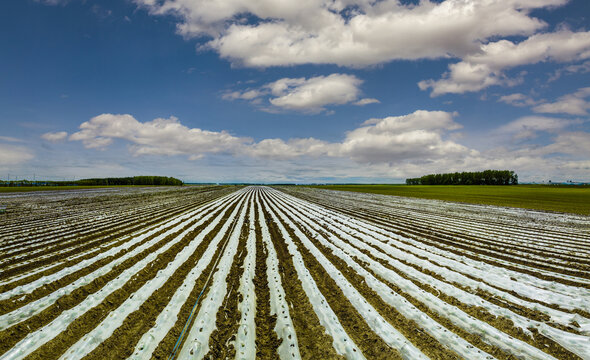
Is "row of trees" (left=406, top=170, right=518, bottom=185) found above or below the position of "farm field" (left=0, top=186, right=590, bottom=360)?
above

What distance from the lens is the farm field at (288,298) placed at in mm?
4941

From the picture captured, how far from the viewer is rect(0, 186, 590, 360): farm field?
16.2 ft

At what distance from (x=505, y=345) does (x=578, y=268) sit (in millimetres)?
8242

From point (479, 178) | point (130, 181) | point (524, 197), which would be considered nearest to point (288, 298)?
point (524, 197)

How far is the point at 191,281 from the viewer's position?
786 cm

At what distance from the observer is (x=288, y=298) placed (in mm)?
6992

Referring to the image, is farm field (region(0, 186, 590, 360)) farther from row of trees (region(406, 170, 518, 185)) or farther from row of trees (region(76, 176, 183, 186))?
row of trees (region(76, 176, 183, 186))

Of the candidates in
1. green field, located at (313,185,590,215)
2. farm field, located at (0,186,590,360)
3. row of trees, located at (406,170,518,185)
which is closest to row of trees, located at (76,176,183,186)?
green field, located at (313,185,590,215)

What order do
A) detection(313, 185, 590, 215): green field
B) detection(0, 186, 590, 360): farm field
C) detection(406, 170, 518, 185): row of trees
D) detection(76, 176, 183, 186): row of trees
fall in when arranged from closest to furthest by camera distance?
1. detection(0, 186, 590, 360): farm field
2. detection(313, 185, 590, 215): green field
3. detection(406, 170, 518, 185): row of trees
4. detection(76, 176, 183, 186): row of trees

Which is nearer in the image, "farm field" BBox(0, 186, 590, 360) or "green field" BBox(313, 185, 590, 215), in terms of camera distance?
"farm field" BBox(0, 186, 590, 360)

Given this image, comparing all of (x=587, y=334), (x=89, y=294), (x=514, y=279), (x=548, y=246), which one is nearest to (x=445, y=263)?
(x=514, y=279)

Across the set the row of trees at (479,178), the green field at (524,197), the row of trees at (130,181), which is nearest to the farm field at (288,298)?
the green field at (524,197)

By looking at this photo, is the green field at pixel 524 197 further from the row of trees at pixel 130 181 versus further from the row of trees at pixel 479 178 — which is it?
the row of trees at pixel 130 181

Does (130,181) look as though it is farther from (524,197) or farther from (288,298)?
(288,298)
